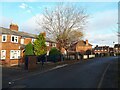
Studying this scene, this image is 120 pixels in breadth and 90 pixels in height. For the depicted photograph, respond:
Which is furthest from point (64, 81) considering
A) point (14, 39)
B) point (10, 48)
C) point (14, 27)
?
point (14, 27)

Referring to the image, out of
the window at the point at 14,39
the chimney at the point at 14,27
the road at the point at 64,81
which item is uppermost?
the chimney at the point at 14,27

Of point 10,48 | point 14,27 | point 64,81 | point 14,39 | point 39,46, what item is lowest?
point 64,81

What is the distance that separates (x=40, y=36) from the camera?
131ft

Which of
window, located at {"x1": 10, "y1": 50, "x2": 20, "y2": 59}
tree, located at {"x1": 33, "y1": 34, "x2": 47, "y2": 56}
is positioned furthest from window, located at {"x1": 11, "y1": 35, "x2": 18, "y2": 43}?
tree, located at {"x1": 33, "y1": 34, "x2": 47, "y2": 56}

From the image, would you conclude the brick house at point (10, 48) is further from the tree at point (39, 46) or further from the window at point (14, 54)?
the tree at point (39, 46)

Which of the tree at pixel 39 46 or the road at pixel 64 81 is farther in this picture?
the tree at pixel 39 46

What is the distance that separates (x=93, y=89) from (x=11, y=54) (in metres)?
29.0

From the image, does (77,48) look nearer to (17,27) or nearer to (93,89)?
(17,27)

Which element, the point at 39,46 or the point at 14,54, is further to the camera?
the point at 14,54

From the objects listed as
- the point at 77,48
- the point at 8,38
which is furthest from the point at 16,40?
the point at 77,48

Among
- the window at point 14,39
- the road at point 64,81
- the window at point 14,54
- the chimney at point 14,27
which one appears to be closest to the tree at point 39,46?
the window at point 14,54

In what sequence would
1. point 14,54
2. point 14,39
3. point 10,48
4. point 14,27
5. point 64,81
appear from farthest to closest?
point 14,27
point 14,39
point 14,54
point 10,48
point 64,81

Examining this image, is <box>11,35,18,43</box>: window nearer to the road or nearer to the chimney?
the chimney

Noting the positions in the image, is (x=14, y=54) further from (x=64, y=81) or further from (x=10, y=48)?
(x=64, y=81)
